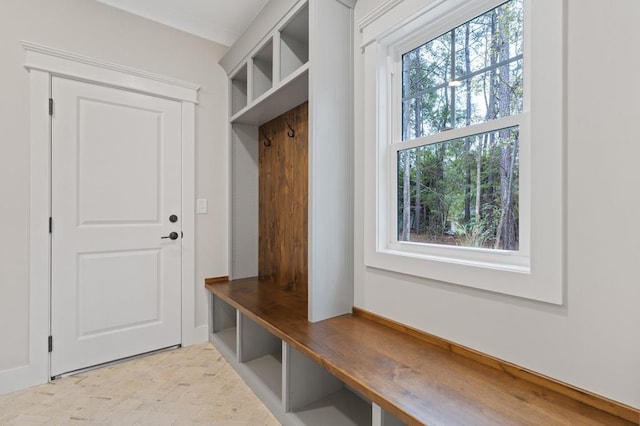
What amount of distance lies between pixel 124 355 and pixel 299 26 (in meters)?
2.62

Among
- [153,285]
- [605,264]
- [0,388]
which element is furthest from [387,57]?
[0,388]

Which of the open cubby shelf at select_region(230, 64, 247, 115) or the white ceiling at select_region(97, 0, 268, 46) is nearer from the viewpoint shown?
the white ceiling at select_region(97, 0, 268, 46)

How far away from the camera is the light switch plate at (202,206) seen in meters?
2.66

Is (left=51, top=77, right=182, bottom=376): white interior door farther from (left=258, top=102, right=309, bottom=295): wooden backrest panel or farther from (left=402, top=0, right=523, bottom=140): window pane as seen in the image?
(left=402, top=0, right=523, bottom=140): window pane

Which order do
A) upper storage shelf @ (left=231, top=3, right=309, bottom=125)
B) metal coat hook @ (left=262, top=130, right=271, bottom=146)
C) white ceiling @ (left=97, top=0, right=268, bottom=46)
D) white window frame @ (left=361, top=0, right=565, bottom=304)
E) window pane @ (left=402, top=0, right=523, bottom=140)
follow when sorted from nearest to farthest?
white window frame @ (left=361, top=0, right=565, bottom=304), window pane @ (left=402, top=0, right=523, bottom=140), upper storage shelf @ (left=231, top=3, right=309, bottom=125), white ceiling @ (left=97, top=0, right=268, bottom=46), metal coat hook @ (left=262, top=130, right=271, bottom=146)

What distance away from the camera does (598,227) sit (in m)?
0.96

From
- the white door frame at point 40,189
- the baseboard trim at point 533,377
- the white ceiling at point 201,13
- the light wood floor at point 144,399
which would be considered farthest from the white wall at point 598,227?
the white door frame at point 40,189

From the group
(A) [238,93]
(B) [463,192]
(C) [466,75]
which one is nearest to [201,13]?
(A) [238,93]

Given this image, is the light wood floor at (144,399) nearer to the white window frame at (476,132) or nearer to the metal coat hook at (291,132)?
the white window frame at (476,132)

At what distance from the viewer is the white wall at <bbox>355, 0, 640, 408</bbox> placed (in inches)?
35.6

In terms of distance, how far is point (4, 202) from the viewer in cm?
192

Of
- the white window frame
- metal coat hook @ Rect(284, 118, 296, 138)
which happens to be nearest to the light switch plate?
metal coat hook @ Rect(284, 118, 296, 138)

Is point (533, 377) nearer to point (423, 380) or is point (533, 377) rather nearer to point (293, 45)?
point (423, 380)

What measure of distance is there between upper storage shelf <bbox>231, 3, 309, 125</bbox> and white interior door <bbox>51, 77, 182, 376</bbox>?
0.67 m
